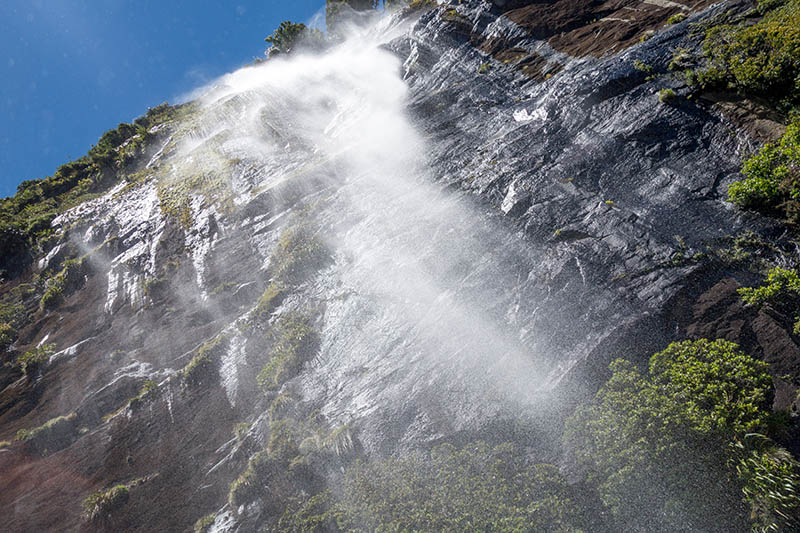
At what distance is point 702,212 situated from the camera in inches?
453

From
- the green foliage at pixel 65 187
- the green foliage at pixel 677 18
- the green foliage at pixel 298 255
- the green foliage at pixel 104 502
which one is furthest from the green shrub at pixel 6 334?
the green foliage at pixel 677 18

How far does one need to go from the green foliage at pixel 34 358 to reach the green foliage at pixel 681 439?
2320 cm

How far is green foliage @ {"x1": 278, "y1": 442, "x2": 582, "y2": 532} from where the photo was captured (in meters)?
8.64

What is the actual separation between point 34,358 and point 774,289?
27.9 m

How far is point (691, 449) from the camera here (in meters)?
7.86

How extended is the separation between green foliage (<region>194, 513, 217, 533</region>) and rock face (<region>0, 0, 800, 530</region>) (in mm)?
262

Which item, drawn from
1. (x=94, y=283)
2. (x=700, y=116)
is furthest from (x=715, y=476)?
(x=94, y=283)

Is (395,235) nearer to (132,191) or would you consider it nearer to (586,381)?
(586,381)

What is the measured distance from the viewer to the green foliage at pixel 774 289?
9062 millimetres

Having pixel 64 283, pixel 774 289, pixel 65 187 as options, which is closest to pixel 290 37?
pixel 65 187

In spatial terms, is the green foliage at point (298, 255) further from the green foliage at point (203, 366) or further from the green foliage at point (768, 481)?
the green foliage at point (768, 481)

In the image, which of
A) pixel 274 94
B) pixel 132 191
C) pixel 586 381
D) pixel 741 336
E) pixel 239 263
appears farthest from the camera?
pixel 274 94

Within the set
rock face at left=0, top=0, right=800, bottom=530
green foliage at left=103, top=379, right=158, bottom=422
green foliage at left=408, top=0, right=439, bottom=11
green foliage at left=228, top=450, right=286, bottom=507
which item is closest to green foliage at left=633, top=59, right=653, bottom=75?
rock face at left=0, top=0, right=800, bottom=530

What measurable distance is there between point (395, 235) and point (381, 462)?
29.2 feet
